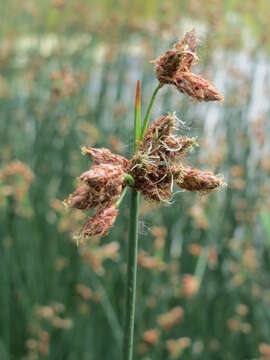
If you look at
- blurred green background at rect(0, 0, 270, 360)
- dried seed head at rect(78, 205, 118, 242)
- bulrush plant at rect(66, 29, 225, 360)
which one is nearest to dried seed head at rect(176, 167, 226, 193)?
Answer: bulrush plant at rect(66, 29, 225, 360)

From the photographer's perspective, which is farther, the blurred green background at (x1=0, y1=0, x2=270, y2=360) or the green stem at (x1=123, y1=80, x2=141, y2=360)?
the blurred green background at (x1=0, y1=0, x2=270, y2=360)

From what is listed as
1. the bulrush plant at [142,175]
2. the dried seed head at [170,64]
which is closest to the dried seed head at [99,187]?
the bulrush plant at [142,175]

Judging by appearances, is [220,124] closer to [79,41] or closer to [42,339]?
[79,41]

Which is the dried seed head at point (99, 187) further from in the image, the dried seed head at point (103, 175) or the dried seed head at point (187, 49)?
the dried seed head at point (187, 49)

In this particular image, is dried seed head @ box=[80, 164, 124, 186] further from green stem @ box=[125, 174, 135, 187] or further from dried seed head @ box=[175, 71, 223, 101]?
dried seed head @ box=[175, 71, 223, 101]

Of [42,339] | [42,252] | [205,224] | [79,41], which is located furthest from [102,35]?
[42,339]

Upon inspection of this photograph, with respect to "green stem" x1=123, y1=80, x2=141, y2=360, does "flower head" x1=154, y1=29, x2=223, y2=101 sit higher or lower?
higher

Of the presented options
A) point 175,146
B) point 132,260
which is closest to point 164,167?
point 175,146
